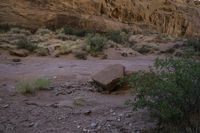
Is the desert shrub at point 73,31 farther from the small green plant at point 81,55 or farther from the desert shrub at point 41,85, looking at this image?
the desert shrub at point 41,85

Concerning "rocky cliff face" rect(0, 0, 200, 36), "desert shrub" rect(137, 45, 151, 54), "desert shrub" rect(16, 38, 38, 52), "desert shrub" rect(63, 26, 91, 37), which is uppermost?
"rocky cliff face" rect(0, 0, 200, 36)

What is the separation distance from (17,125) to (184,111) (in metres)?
2.71

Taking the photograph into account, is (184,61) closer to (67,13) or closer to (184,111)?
(184,111)

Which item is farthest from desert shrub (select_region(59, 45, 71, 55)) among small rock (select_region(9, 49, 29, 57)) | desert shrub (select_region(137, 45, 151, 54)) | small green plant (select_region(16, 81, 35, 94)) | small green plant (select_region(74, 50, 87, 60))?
small green plant (select_region(16, 81, 35, 94))

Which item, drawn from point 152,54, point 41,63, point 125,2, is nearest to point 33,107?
point 41,63

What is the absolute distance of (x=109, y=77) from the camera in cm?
791

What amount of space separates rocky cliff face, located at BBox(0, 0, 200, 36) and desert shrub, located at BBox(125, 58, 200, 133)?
52.6ft

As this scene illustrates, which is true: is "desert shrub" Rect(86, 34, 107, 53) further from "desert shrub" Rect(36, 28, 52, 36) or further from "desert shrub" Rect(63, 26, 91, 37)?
"desert shrub" Rect(63, 26, 91, 37)

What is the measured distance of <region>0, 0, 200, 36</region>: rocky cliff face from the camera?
2169 cm

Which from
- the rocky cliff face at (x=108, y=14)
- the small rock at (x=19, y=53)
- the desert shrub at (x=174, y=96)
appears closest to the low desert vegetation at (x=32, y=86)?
the desert shrub at (x=174, y=96)

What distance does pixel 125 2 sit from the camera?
2778cm

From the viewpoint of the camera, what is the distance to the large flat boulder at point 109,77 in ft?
25.7

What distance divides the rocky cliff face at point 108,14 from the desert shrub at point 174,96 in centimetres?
1604

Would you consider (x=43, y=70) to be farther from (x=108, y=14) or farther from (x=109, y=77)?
(x=108, y=14)
